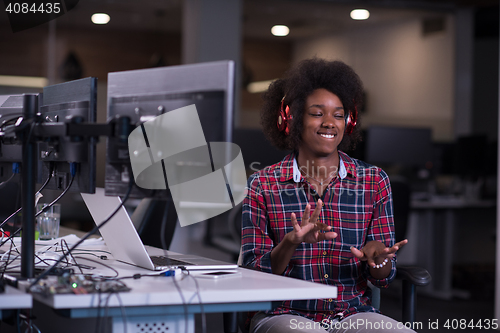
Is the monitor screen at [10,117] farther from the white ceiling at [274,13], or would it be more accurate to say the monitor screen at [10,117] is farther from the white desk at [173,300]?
the white ceiling at [274,13]

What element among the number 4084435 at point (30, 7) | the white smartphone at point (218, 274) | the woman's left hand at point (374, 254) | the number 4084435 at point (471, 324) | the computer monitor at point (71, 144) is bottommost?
the number 4084435 at point (471, 324)

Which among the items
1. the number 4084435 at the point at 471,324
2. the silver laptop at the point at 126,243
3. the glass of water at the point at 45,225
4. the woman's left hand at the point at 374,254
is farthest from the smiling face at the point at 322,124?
the number 4084435 at the point at 471,324

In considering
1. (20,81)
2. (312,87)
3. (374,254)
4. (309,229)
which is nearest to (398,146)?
(312,87)

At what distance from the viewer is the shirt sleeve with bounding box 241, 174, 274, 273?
173 cm

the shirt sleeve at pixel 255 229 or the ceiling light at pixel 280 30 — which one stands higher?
the ceiling light at pixel 280 30

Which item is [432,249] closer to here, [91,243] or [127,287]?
[91,243]

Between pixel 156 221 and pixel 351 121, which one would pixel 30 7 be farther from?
pixel 351 121

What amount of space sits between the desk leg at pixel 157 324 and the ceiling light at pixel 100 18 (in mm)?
5665

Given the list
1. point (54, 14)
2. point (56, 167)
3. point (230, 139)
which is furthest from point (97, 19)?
point (230, 139)

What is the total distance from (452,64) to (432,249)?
2520 millimetres

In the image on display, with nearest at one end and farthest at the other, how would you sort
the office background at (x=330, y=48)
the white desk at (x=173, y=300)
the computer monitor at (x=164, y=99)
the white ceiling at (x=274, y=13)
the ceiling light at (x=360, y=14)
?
the white desk at (x=173, y=300) < the computer monitor at (x=164, y=99) < the office background at (x=330, y=48) < the white ceiling at (x=274, y=13) < the ceiling light at (x=360, y=14)

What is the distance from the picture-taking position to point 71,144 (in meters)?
1.47

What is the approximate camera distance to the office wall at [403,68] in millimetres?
6289

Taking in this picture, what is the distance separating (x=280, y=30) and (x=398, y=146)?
7.98 ft
